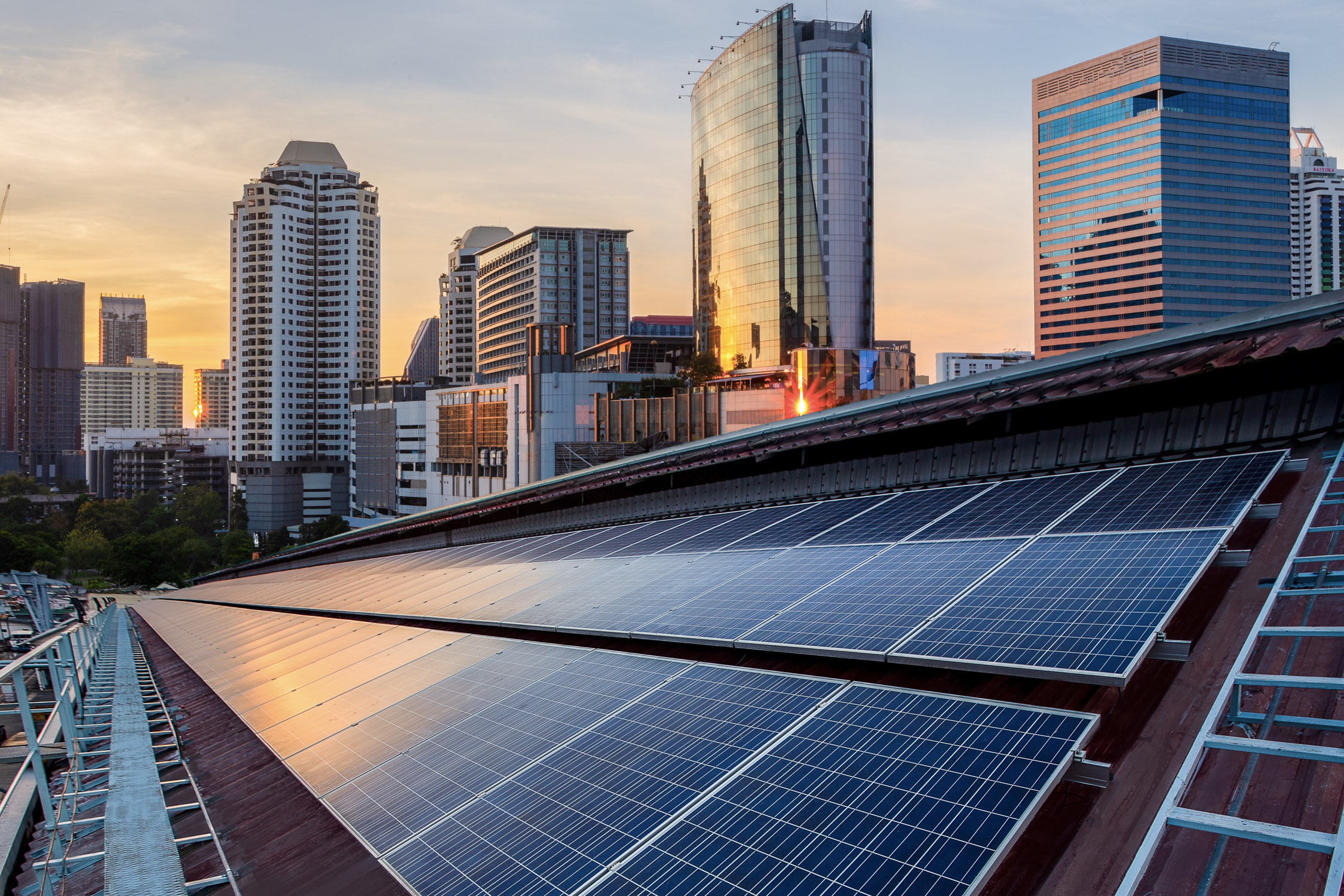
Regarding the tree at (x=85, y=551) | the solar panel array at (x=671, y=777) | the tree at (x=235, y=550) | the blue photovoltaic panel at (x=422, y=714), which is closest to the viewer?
the solar panel array at (x=671, y=777)

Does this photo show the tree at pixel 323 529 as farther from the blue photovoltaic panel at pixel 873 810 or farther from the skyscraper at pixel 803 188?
the blue photovoltaic panel at pixel 873 810

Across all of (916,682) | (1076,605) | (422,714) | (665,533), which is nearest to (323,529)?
(665,533)

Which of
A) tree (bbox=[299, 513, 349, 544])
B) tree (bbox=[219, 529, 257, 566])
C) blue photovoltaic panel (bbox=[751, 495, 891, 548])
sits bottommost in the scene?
tree (bbox=[219, 529, 257, 566])

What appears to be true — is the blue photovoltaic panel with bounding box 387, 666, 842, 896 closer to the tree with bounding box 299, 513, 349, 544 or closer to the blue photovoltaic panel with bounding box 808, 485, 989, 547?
the blue photovoltaic panel with bounding box 808, 485, 989, 547

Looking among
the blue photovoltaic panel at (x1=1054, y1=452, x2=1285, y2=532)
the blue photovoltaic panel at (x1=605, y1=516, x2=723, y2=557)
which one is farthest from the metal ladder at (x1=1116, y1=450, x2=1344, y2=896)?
the blue photovoltaic panel at (x1=605, y1=516, x2=723, y2=557)

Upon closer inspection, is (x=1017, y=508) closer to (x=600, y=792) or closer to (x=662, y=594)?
(x=662, y=594)

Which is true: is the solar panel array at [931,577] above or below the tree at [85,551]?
above

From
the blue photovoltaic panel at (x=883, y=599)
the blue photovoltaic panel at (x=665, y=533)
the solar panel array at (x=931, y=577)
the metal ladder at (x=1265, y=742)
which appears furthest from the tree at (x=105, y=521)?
the metal ladder at (x=1265, y=742)
